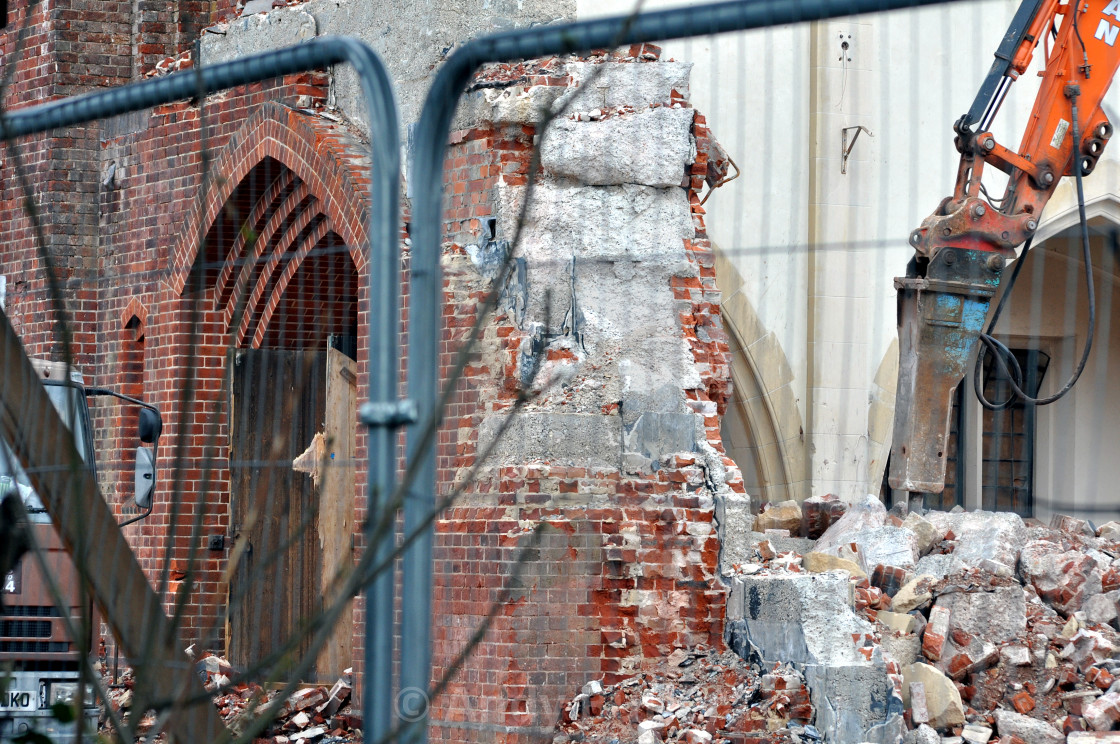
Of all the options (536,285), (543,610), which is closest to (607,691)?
(543,610)

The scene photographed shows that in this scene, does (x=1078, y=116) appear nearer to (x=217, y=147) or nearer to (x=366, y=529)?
(x=217, y=147)

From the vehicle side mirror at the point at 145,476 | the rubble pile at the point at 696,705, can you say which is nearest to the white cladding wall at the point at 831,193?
the rubble pile at the point at 696,705

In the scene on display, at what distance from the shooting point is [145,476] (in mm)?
7113

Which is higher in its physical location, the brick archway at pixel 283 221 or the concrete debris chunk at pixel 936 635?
the brick archway at pixel 283 221

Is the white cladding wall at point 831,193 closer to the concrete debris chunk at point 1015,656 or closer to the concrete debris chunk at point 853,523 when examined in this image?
the concrete debris chunk at point 853,523

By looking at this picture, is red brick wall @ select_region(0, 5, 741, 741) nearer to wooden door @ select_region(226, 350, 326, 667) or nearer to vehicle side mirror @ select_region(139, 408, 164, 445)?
wooden door @ select_region(226, 350, 326, 667)

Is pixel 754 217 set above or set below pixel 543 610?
above

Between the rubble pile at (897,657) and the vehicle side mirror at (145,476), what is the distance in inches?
96.3

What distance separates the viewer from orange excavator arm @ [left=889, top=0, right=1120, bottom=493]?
354 inches

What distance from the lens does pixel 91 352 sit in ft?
34.9

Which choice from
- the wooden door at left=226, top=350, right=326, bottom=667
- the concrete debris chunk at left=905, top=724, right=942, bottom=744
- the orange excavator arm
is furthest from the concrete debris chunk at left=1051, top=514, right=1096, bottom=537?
the wooden door at left=226, top=350, right=326, bottom=667

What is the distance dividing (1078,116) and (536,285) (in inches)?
163

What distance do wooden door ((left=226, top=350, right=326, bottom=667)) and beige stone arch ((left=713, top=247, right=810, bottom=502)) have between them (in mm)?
4215

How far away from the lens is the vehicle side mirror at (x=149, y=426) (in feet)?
25.3
